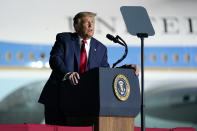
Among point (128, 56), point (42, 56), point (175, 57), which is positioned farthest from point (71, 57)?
point (175, 57)

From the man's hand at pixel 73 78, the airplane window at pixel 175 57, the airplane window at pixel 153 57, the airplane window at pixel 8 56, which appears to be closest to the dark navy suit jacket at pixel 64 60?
the man's hand at pixel 73 78

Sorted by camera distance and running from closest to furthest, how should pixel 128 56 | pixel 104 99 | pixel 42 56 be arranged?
1. pixel 104 99
2. pixel 42 56
3. pixel 128 56

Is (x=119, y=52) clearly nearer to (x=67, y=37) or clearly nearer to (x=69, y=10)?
(x=69, y=10)

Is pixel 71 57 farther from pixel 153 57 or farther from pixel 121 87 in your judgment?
pixel 153 57

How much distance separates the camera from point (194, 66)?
32.4 feet

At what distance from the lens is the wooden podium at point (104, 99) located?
10.7 ft

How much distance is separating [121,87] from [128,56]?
Result: 6249 mm

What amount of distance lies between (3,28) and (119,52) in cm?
216

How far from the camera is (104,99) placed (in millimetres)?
3252

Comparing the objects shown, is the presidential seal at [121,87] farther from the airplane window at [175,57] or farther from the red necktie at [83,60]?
the airplane window at [175,57]

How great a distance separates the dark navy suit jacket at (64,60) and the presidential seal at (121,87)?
15.1 inches

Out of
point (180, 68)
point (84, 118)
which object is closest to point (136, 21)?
point (84, 118)

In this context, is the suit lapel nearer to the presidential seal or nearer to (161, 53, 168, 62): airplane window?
the presidential seal

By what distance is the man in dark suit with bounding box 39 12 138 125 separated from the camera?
3.62 meters
